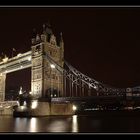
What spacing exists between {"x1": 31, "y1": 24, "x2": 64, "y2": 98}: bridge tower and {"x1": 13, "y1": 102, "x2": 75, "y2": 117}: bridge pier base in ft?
3.06

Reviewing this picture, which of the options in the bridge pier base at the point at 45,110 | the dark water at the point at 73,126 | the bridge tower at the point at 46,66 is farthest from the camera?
the bridge tower at the point at 46,66

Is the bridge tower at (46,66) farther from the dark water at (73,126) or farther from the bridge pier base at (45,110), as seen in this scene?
the dark water at (73,126)

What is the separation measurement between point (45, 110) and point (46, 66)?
3746mm

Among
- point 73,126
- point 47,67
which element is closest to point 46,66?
point 47,67

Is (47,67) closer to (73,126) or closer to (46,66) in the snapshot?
(46,66)

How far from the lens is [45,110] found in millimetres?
18953

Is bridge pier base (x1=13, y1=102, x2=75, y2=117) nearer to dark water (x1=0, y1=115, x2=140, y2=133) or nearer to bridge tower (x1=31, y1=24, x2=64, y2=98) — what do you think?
bridge tower (x1=31, y1=24, x2=64, y2=98)

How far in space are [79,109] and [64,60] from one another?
144 inches

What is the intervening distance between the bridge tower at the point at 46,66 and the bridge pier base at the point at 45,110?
0.93 meters

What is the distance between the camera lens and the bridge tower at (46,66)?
2048cm

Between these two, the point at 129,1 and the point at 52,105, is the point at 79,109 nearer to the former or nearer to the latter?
the point at 52,105

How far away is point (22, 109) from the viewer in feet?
65.4

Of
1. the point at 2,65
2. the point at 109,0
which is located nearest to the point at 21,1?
the point at 109,0

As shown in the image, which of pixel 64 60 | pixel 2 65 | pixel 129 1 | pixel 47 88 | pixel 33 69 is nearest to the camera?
pixel 129 1
